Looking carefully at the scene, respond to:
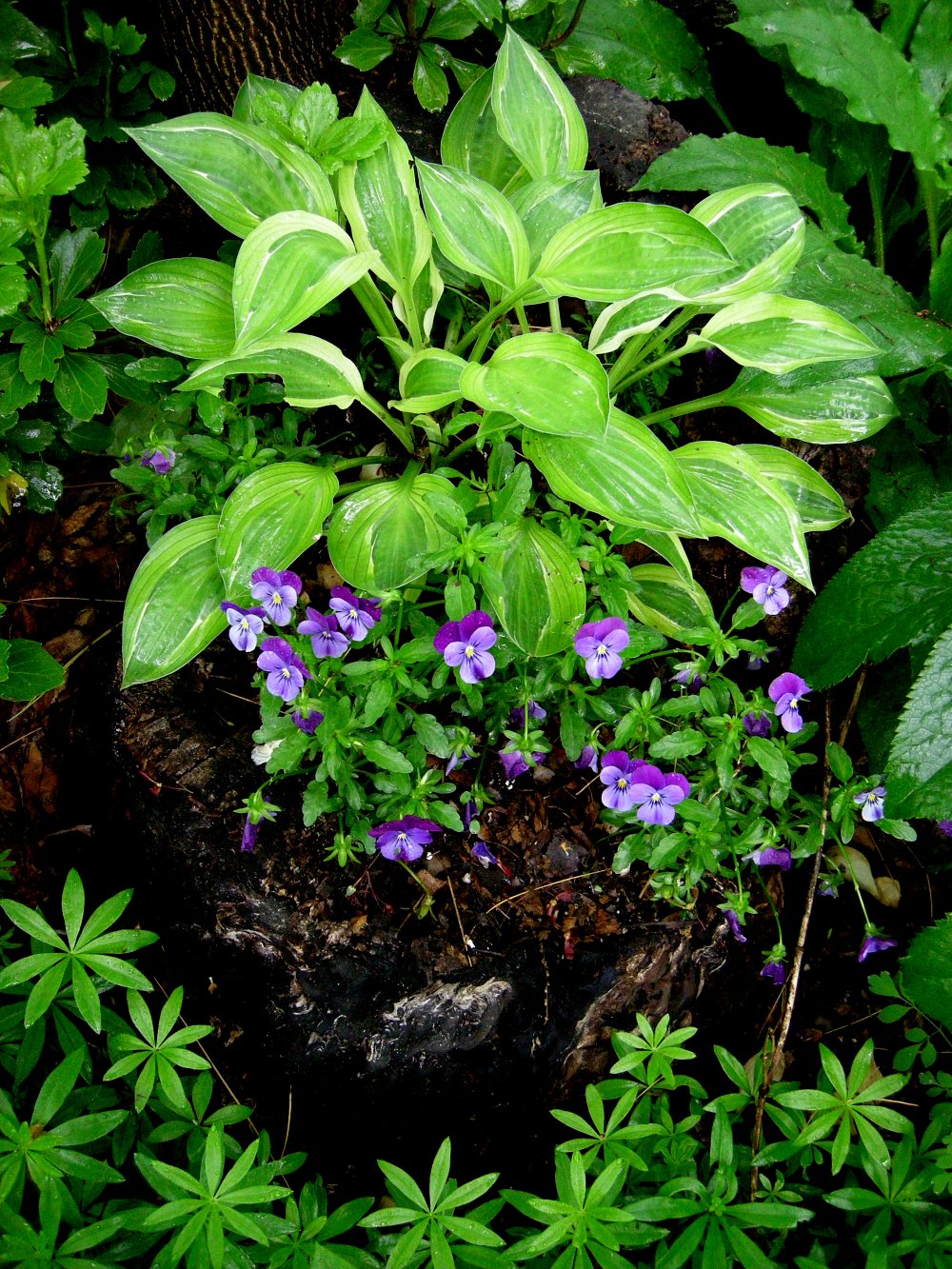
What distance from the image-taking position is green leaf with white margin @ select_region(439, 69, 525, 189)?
7.35ft

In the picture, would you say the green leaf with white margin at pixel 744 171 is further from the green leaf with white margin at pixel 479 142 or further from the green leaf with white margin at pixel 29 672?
the green leaf with white margin at pixel 29 672

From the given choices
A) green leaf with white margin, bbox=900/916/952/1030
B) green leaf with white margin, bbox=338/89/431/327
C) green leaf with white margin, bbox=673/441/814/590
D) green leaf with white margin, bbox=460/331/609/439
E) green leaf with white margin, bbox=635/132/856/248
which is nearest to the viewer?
green leaf with white margin, bbox=460/331/609/439

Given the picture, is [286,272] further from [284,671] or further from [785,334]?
[785,334]

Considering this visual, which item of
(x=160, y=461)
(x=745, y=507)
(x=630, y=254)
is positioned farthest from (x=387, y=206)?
(x=745, y=507)

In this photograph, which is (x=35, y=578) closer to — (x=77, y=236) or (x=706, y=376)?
(x=77, y=236)

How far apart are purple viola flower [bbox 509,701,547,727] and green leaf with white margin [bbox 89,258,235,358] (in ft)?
3.00

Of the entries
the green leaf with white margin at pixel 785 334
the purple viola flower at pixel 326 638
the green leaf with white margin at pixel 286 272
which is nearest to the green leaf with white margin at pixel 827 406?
the green leaf with white margin at pixel 785 334

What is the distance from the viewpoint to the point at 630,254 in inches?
68.4

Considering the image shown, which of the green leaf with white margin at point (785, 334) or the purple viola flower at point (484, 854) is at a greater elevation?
the green leaf with white margin at point (785, 334)

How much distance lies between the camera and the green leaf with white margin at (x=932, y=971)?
187cm

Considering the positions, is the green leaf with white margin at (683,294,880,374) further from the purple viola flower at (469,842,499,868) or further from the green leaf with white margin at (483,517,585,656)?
the purple viola flower at (469,842,499,868)

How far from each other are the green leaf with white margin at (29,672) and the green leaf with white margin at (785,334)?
1539 mm

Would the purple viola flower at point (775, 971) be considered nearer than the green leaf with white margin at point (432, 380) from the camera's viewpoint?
No

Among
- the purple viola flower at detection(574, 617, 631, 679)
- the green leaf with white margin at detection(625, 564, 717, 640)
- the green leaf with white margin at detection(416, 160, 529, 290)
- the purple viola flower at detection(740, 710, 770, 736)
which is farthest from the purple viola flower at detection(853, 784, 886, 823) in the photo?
the green leaf with white margin at detection(416, 160, 529, 290)
